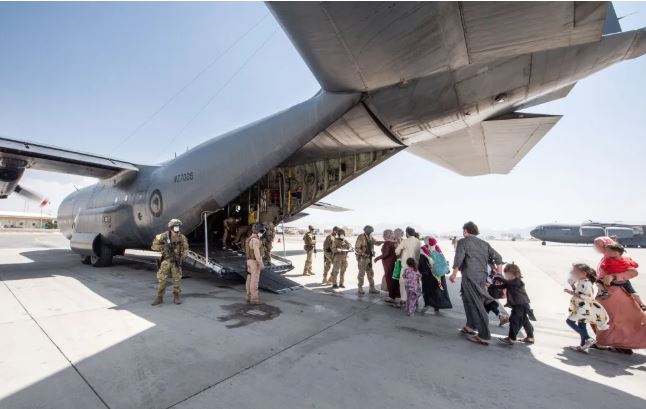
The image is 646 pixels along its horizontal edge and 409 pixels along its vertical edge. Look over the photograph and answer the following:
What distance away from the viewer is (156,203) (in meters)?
8.84

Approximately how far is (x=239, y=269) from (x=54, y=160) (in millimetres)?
6801

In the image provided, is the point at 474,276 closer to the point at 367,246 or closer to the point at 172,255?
the point at 367,246

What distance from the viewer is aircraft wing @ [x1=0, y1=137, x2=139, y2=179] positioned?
25.4 ft

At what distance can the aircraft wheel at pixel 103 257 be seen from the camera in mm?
10641

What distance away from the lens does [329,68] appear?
3.64 meters

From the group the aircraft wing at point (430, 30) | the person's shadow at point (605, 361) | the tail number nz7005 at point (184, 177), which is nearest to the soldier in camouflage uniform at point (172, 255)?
the tail number nz7005 at point (184, 177)

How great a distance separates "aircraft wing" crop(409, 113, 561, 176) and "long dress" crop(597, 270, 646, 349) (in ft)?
10.9

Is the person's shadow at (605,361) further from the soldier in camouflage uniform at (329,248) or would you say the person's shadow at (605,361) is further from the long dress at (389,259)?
the soldier in camouflage uniform at (329,248)

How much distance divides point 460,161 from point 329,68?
6700 millimetres

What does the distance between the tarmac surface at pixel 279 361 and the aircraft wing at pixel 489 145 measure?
13.3 ft

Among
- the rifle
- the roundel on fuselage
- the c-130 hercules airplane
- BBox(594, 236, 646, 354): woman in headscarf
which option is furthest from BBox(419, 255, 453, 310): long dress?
the roundel on fuselage

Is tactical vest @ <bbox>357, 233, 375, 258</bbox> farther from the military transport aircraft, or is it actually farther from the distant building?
the distant building

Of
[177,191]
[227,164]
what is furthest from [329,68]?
[177,191]

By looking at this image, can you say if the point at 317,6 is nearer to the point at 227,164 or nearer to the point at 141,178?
the point at 227,164
